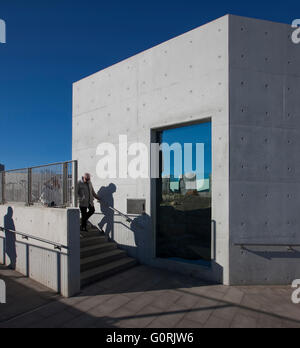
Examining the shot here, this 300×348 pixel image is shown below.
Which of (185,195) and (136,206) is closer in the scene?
(185,195)

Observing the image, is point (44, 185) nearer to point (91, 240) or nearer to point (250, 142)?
point (91, 240)

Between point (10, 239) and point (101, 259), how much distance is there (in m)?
2.66

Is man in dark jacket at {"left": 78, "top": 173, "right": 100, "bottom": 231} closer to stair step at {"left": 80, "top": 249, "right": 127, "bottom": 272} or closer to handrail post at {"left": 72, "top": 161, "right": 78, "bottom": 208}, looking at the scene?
stair step at {"left": 80, "top": 249, "right": 127, "bottom": 272}

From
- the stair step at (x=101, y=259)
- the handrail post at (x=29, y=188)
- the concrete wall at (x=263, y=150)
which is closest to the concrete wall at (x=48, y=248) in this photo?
the handrail post at (x=29, y=188)

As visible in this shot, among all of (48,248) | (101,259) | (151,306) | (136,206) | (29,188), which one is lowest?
(151,306)

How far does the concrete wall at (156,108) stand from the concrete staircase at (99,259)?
1.22 feet

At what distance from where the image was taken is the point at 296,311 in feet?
12.3

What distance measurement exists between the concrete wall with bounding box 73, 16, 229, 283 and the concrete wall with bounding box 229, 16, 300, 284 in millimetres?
237

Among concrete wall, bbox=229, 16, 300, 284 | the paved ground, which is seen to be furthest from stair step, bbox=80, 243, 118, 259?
concrete wall, bbox=229, 16, 300, 284

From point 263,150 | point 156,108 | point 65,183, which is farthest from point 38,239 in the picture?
point 263,150

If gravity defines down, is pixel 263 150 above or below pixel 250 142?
below

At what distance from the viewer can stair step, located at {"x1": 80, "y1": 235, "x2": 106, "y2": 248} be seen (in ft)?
19.6

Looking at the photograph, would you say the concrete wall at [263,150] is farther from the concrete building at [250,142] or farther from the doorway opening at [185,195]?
the doorway opening at [185,195]

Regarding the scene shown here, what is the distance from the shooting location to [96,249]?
19.2 feet
